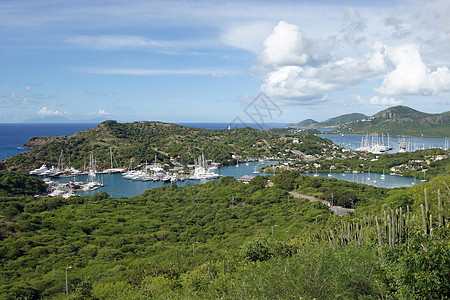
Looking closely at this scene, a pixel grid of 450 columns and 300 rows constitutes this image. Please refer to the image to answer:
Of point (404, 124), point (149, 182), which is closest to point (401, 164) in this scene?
point (149, 182)

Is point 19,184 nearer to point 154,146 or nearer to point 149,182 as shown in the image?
point 149,182

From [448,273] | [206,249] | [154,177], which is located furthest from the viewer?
[154,177]

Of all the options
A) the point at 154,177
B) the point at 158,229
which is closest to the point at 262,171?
the point at 154,177

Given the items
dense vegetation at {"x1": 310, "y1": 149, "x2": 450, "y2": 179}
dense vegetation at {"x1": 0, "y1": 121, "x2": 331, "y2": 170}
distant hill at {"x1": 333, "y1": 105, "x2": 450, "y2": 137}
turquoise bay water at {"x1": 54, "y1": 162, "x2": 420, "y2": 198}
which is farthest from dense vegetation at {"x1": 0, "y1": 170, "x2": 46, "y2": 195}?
distant hill at {"x1": 333, "y1": 105, "x2": 450, "y2": 137}

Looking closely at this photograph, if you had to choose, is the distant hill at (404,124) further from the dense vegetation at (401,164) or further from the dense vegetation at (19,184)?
the dense vegetation at (19,184)

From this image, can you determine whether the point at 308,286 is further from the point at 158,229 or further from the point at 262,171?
the point at 262,171

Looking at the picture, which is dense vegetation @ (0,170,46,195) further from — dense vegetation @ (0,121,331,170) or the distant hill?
the distant hill
